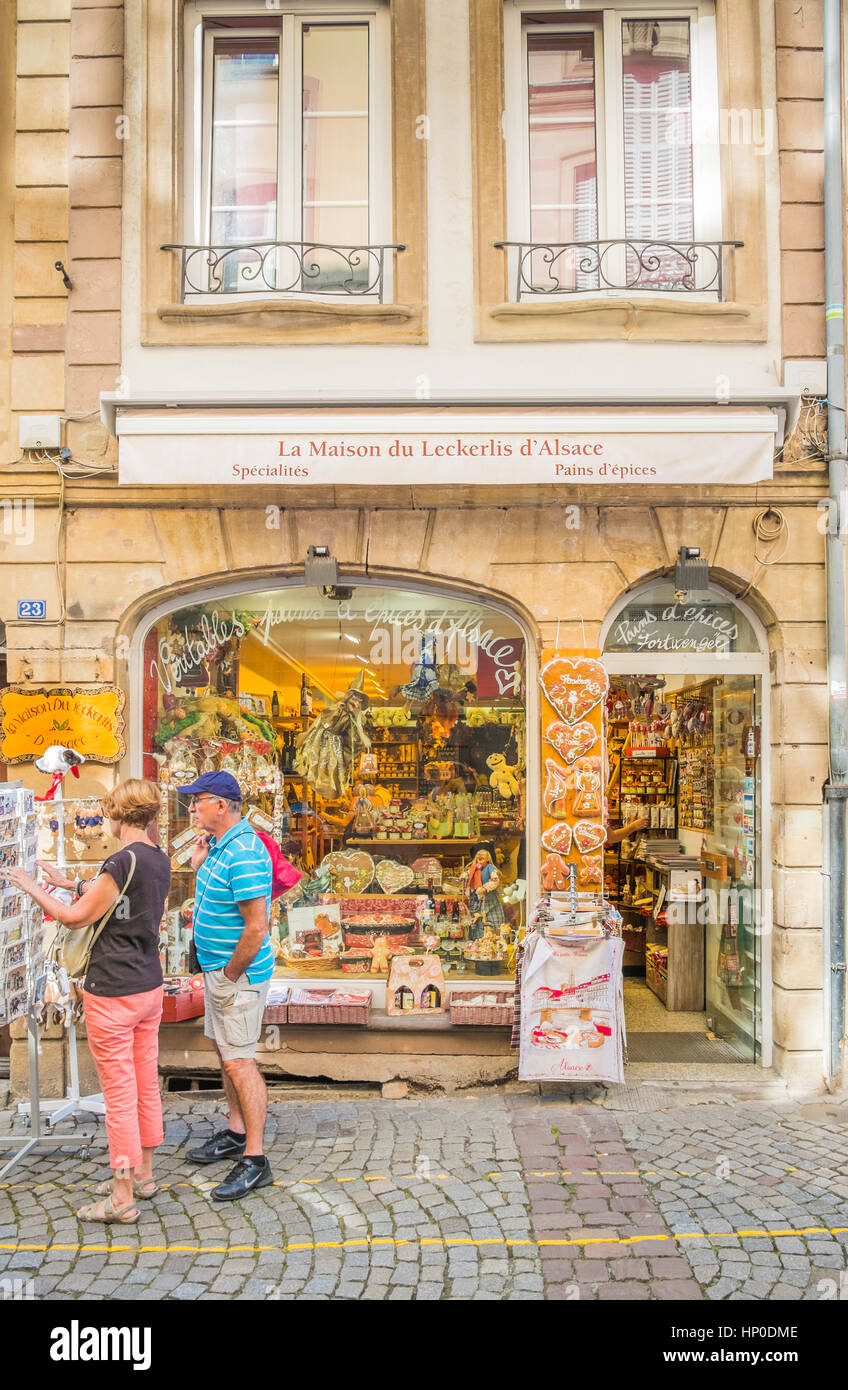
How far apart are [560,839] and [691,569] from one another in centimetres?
185

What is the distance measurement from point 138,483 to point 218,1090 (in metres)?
3.66

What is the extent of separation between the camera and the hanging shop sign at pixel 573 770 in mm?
5672

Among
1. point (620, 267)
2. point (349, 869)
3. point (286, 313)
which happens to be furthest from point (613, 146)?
point (349, 869)

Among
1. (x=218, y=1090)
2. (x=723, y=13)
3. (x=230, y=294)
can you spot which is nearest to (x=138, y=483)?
(x=230, y=294)

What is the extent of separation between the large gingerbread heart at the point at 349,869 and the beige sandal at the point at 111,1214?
2.65 metres

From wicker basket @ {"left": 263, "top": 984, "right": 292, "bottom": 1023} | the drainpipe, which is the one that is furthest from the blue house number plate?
the drainpipe

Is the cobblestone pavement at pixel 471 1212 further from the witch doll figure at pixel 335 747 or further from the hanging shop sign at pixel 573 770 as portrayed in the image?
the witch doll figure at pixel 335 747

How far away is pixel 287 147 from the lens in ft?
20.1

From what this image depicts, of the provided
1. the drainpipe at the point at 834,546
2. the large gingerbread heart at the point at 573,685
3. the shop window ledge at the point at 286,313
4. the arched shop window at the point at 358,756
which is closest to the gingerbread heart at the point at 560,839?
the arched shop window at the point at 358,756

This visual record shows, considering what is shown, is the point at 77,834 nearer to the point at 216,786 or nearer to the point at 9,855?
the point at 9,855

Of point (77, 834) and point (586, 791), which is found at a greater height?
point (586, 791)

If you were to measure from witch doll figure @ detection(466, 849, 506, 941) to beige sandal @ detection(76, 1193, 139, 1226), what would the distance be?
2799mm

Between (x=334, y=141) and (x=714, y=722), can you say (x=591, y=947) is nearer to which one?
(x=714, y=722)

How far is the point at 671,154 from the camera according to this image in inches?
240
